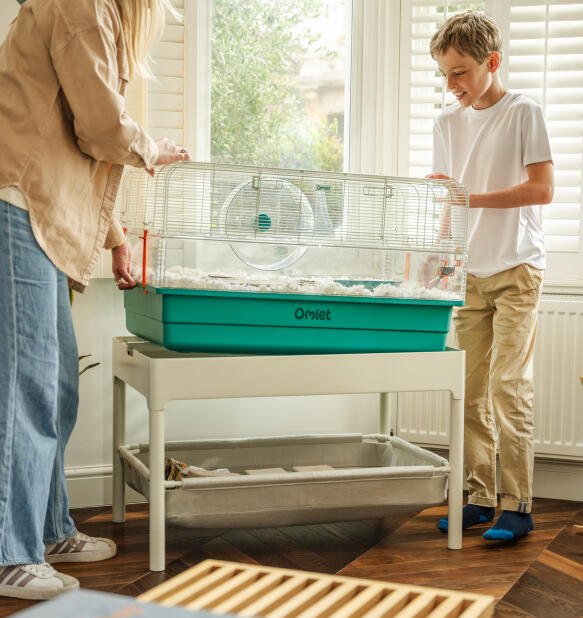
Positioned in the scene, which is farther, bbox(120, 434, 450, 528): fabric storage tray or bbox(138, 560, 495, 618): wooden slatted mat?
bbox(120, 434, 450, 528): fabric storage tray

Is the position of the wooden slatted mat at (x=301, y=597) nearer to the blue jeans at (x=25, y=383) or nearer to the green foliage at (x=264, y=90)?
the blue jeans at (x=25, y=383)

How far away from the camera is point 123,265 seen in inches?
88.4

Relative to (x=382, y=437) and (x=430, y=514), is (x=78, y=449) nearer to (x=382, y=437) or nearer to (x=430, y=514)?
(x=382, y=437)

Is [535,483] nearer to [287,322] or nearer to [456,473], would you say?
[456,473]

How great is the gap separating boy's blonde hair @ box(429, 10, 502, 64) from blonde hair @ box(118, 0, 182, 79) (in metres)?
0.81

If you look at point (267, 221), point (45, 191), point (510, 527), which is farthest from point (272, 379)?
point (510, 527)

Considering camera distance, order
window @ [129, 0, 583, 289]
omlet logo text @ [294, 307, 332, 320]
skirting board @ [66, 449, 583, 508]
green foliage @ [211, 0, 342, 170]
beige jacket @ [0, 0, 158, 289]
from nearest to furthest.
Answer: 1. beige jacket @ [0, 0, 158, 289]
2. omlet logo text @ [294, 307, 332, 320]
3. skirting board @ [66, 449, 583, 508]
4. window @ [129, 0, 583, 289]
5. green foliage @ [211, 0, 342, 170]

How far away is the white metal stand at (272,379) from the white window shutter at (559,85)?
810 mm

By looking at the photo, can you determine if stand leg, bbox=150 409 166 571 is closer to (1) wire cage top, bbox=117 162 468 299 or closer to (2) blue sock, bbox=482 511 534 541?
(1) wire cage top, bbox=117 162 468 299

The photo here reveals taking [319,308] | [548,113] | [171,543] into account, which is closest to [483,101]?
[548,113]

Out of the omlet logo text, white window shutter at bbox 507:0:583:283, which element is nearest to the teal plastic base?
the omlet logo text

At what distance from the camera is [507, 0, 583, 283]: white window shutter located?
2.78 metres

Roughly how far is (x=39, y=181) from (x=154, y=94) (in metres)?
0.97

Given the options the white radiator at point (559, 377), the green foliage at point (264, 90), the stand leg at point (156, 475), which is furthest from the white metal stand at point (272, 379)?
the green foliage at point (264, 90)
